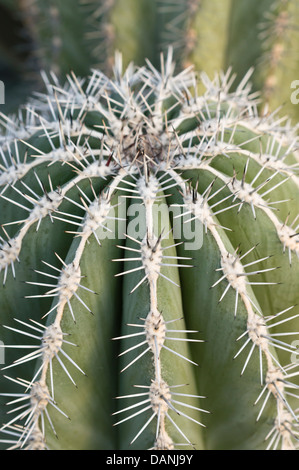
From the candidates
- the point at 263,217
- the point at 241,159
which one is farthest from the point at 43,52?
the point at 263,217

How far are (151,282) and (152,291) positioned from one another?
0.7 inches

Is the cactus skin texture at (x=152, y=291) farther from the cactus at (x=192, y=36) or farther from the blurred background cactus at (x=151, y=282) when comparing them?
the cactus at (x=192, y=36)

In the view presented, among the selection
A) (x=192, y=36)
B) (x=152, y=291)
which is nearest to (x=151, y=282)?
(x=152, y=291)

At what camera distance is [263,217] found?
1332 millimetres

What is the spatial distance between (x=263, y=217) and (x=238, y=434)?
49 centimetres

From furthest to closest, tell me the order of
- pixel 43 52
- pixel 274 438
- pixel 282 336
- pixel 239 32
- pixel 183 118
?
pixel 43 52
pixel 239 32
pixel 183 118
pixel 282 336
pixel 274 438

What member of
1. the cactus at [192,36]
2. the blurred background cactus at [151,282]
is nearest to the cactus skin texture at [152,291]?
the blurred background cactus at [151,282]

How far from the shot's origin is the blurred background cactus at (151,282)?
1.24 m

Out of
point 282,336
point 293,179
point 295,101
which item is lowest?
point 282,336

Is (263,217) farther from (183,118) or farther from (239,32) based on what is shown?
(239,32)

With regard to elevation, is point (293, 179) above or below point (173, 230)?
above

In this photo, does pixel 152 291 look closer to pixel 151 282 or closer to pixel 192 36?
pixel 151 282

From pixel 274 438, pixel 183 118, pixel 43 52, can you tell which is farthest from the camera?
pixel 43 52

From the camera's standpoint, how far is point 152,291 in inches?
47.6
